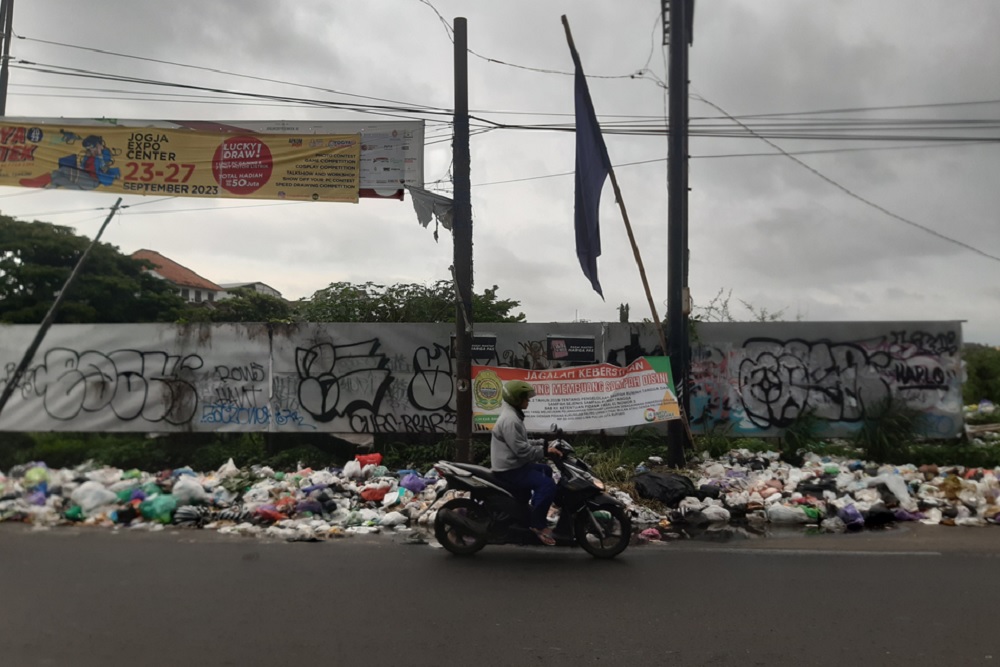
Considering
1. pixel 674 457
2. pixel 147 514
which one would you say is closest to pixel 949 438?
pixel 674 457

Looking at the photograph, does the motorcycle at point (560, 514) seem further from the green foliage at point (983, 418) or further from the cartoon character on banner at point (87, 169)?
the green foliage at point (983, 418)

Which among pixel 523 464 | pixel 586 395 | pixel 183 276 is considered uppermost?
pixel 183 276

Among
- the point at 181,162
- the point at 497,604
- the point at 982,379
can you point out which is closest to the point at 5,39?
the point at 181,162

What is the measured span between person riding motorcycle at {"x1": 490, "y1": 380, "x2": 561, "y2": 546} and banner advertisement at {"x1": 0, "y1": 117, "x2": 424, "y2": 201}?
5105 millimetres

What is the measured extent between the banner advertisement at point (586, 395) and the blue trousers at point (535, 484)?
3592 millimetres

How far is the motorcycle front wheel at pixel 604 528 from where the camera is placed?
21.5 feet

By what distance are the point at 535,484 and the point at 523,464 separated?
0.20m

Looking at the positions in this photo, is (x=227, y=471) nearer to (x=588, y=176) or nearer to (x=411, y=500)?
(x=411, y=500)

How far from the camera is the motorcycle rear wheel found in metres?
6.71

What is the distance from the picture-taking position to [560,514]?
672cm

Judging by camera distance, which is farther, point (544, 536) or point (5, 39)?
point (5, 39)

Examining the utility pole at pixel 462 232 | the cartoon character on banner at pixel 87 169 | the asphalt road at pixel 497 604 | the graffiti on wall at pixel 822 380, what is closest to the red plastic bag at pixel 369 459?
the utility pole at pixel 462 232

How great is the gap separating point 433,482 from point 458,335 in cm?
187

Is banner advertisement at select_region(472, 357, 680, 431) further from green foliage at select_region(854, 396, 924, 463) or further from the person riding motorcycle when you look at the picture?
the person riding motorcycle
